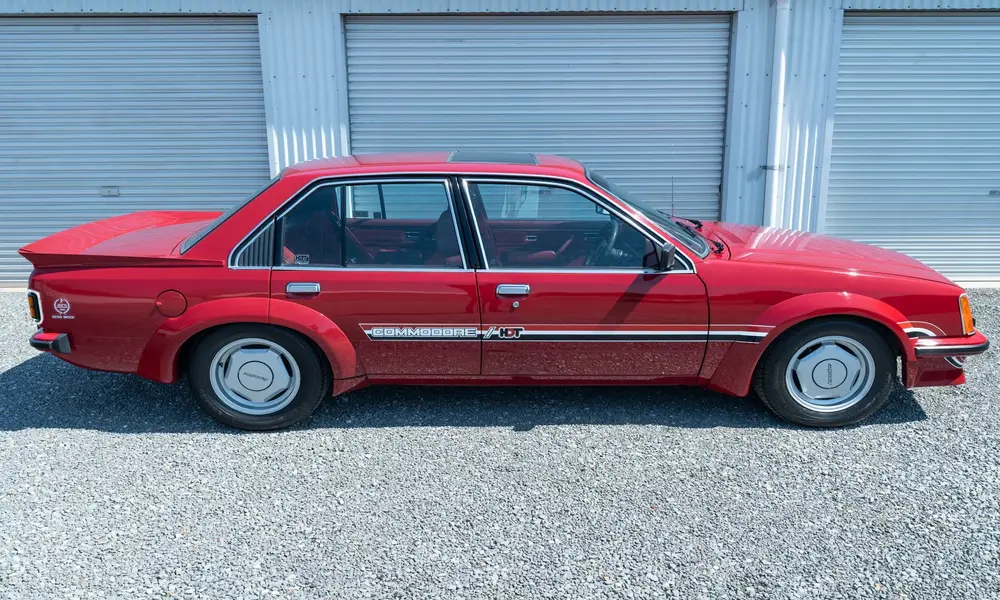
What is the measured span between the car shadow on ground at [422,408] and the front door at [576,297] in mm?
327

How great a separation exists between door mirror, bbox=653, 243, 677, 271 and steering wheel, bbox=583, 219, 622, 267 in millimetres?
223

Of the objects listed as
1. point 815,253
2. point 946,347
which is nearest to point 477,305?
point 815,253

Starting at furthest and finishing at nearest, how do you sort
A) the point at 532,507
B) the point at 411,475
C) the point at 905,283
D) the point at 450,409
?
the point at 450,409, the point at 905,283, the point at 411,475, the point at 532,507

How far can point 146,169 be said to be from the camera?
7.46 meters

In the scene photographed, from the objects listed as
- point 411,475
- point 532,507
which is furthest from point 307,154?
point 532,507

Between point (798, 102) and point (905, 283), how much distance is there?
370 centimetres

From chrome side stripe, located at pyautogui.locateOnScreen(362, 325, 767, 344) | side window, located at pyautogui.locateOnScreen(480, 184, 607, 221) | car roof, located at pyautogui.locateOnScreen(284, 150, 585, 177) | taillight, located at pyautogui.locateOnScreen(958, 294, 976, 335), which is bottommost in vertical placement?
chrome side stripe, located at pyautogui.locateOnScreen(362, 325, 767, 344)

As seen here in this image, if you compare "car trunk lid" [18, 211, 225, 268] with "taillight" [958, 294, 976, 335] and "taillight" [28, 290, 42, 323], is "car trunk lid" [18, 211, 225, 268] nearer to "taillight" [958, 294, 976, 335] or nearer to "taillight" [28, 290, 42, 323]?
"taillight" [28, 290, 42, 323]

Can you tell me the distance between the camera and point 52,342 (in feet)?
13.0

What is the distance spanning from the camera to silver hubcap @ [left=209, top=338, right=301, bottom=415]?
407cm

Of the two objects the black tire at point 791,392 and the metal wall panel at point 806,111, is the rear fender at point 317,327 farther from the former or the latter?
the metal wall panel at point 806,111

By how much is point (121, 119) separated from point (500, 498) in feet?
19.6

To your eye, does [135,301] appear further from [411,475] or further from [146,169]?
[146,169]

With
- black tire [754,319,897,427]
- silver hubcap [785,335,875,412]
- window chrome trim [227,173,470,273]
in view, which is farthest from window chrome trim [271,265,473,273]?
silver hubcap [785,335,875,412]
